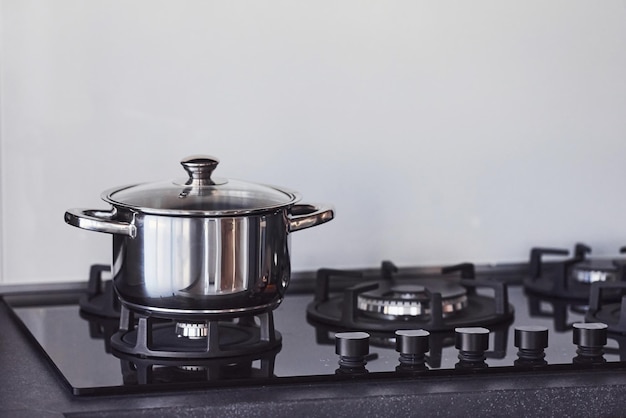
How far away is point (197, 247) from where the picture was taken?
1151 mm

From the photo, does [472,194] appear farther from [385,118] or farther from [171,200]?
[171,200]

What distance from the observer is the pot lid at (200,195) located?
47.3 inches

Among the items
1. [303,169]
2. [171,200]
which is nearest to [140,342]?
[171,200]

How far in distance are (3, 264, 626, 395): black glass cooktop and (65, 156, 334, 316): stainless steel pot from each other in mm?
67

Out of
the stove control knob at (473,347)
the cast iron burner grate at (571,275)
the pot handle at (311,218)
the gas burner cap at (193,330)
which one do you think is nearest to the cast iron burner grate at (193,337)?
the gas burner cap at (193,330)

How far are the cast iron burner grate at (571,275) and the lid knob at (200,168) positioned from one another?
0.61 metres

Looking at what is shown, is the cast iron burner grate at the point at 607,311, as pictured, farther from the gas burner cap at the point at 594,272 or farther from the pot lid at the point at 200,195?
the pot lid at the point at 200,195

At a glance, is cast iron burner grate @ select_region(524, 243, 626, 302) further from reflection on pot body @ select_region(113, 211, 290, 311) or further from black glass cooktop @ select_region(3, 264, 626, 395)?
reflection on pot body @ select_region(113, 211, 290, 311)

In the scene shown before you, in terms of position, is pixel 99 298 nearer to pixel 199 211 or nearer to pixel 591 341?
pixel 199 211

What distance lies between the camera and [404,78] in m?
1.66

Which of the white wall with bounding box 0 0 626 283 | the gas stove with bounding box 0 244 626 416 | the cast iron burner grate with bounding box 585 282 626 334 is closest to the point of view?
the gas stove with bounding box 0 244 626 416

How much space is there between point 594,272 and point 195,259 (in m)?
0.71

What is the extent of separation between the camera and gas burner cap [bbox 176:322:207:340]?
4.00ft

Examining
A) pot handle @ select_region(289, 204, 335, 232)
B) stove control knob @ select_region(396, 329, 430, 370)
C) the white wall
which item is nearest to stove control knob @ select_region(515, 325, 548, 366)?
stove control knob @ select_region(396, 329, 430, 370)
